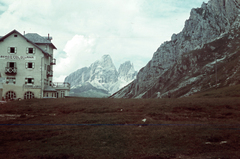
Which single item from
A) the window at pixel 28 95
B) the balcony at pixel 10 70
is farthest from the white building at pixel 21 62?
the window at pixel 28 95

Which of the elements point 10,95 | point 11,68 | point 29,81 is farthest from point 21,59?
point 10,95

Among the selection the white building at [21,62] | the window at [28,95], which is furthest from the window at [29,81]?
the window at [28,95]

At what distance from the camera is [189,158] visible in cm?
1319

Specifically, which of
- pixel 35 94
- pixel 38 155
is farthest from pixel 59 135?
pixel 35 94

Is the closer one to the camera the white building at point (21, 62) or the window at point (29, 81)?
the white building at point (21, 62)

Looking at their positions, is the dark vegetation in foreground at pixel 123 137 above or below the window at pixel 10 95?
below

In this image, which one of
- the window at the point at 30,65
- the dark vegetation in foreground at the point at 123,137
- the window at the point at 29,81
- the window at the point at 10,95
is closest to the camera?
the dark vegetation in foreground at the point at 123,137

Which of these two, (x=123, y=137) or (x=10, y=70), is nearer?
(x=123, y=137)

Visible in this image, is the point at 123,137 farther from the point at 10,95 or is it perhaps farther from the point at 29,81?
the point at 29,81

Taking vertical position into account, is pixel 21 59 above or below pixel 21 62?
above

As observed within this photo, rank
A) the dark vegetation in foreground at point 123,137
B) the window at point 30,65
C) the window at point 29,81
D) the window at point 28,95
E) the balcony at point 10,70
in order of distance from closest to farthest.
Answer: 1. the dark vegetation in foreground at point 123,137
2. the window at point 28,95
3. the balcony at point 10,70
4. the window at point 30,65
5. the window at point 29,81

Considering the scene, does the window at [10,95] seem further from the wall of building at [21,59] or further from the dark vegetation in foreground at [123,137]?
the dark vegetation in foreground at [123,137]

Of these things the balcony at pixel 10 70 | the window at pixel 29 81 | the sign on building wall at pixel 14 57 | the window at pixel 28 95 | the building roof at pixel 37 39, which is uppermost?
the building roof at pixel 37 39

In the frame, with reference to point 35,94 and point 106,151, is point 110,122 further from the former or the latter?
point 35,94
